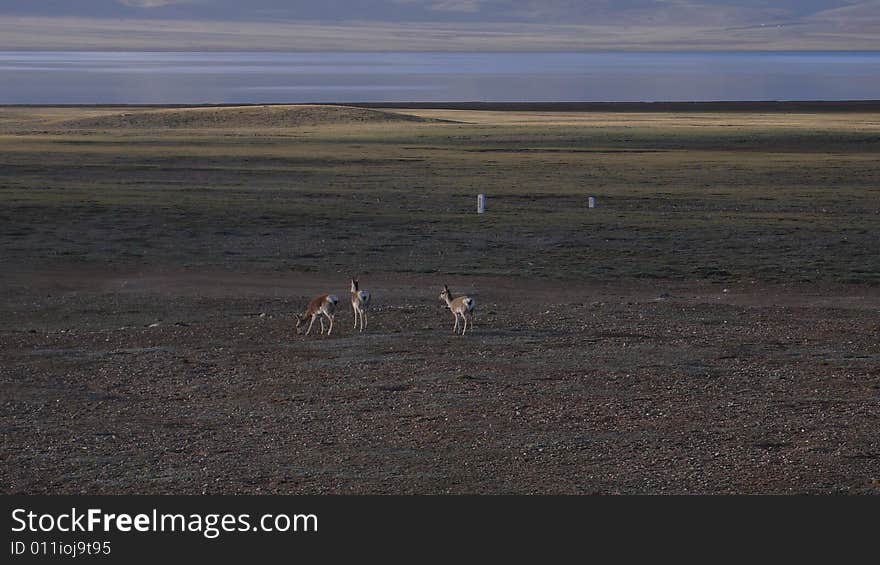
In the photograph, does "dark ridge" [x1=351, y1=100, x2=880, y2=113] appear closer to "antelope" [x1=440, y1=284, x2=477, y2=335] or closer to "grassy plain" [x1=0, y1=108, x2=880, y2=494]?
"grassy plain" [x1=0, y1=108, x2=880, y2=494]

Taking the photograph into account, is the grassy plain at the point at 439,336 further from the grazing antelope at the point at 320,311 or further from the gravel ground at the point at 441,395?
the grazing antelope at the point at 320,311

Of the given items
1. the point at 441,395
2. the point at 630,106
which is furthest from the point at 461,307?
the point at 630,106

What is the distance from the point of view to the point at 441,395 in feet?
51.8

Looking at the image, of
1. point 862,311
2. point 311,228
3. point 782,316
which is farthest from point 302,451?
point 311,228

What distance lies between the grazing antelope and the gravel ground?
277 millimetres

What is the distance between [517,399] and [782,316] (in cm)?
769

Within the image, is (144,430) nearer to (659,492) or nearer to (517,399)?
(517,399)

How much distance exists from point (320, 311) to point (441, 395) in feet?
13.5

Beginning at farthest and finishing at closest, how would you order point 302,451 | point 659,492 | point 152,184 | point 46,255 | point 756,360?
1. point 152,184
2. point 46,255
3. point 756,360
4. point 302,451
5. point 659,492

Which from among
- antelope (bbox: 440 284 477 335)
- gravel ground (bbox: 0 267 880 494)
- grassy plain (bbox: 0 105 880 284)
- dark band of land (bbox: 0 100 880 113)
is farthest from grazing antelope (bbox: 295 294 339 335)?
dark band of land (bbox: 0 100 880 113)

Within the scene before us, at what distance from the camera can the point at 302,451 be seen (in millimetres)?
13359

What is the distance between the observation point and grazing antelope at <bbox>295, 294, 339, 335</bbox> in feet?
62.7

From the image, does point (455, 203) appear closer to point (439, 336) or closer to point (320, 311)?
point (439, 336)

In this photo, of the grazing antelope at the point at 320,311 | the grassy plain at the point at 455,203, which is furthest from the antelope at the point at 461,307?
the grassy plain at the point at 455,203
